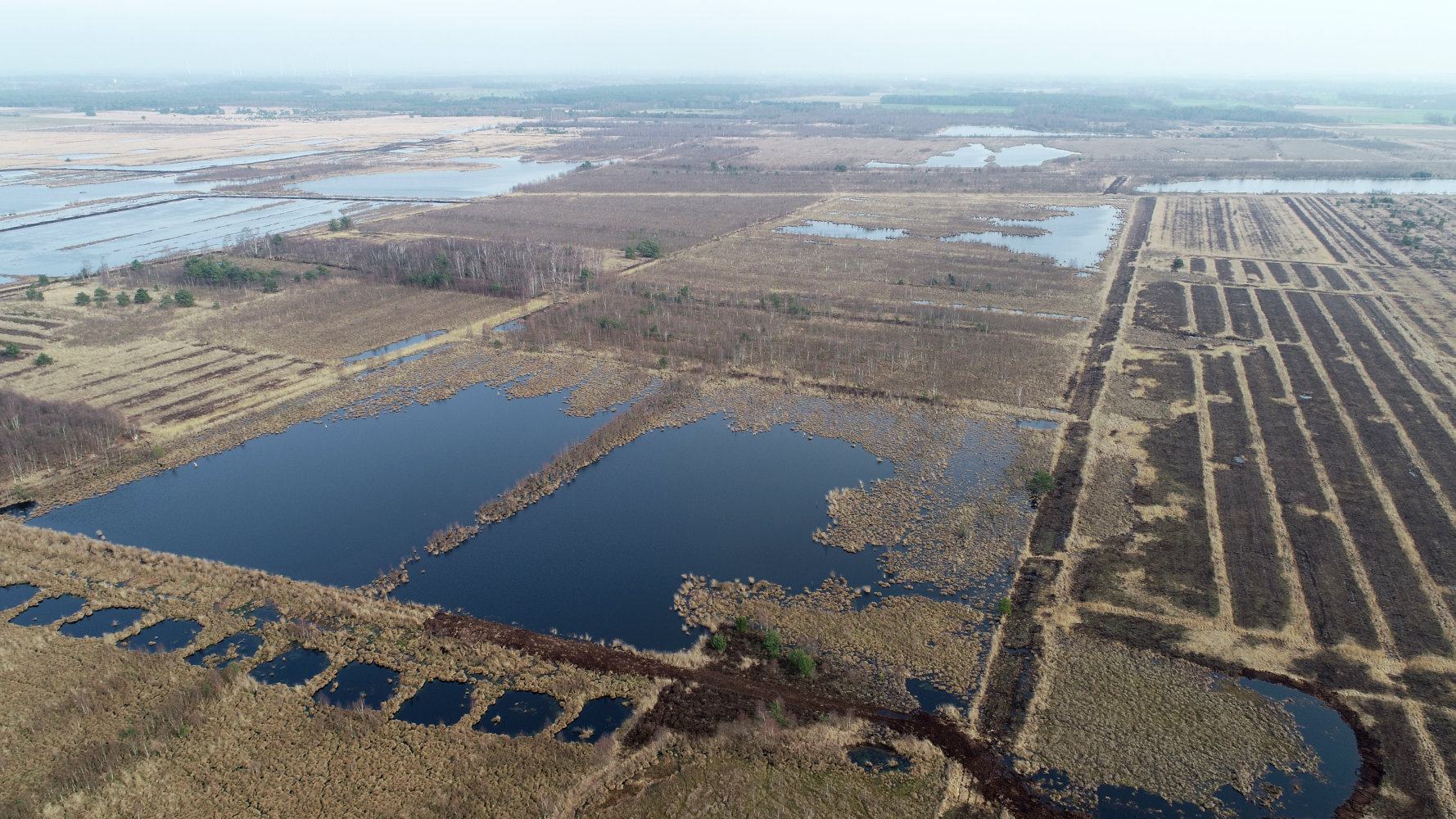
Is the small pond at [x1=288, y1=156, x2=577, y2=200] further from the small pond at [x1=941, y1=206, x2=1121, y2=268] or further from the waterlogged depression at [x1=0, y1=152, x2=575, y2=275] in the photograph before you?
the small pond at [x1=941, y1=206, x2=1121, y2=268]

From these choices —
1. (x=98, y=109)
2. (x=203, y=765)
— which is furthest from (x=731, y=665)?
(x=98, y=109)

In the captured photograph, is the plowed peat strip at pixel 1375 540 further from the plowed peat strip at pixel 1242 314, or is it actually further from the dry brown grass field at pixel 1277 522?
the plowed peat strip at pixel 1242 314

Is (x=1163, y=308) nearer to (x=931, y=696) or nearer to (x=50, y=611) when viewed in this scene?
(x=931, y=696)

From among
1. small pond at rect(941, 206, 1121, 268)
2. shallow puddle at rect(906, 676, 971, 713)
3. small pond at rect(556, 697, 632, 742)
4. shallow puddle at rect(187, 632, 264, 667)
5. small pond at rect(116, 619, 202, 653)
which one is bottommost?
small pond at rect(556, 697, 632, 742)

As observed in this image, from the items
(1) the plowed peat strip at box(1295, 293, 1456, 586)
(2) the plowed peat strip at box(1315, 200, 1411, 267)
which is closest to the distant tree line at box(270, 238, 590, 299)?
(1) the plowed peat strip at box(1295, 293, 1456, 586)

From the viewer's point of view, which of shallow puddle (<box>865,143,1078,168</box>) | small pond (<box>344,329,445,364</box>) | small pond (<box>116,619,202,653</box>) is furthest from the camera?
shallow puddle (<box>865,143,1078,168</box>)

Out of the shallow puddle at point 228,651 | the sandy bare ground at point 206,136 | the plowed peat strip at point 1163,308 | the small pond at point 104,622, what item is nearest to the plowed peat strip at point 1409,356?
the plowed peat strip at point 1163,308

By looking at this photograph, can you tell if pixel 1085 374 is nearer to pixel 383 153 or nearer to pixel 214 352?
pixel 214 352
